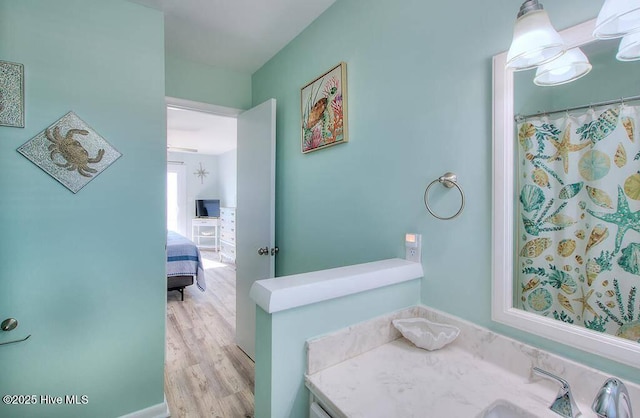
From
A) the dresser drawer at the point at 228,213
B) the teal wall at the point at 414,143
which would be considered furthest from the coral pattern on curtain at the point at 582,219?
the dresser drawer at the point at 228,213

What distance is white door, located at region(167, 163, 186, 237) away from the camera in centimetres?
696

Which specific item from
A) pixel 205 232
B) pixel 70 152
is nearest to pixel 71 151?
pixel 70 152

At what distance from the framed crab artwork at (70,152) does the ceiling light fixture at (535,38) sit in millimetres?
1915

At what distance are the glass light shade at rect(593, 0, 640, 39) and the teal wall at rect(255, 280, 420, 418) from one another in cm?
101

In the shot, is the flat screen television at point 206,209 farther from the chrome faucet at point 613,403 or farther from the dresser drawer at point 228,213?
the chrome faucet at point 613,403

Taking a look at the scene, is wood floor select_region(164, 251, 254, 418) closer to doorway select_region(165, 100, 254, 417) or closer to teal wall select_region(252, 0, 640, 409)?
doorway select_region(165, 100, 254, 417)

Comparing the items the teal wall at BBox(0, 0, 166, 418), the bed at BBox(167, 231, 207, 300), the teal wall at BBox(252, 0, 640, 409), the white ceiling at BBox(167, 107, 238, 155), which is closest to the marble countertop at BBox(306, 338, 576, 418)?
the teal wall at BBox(252, 0, 640, 409)

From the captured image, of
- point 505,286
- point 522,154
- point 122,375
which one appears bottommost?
point 122,375

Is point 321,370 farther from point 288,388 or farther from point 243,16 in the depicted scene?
point 243,16

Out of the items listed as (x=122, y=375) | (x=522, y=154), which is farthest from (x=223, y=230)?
(x=522, y=154)

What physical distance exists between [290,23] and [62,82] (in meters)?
1.35

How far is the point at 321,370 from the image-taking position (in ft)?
3.08

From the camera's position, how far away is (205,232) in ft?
24.1

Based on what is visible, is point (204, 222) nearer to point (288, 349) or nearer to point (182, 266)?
point (182, 266)
